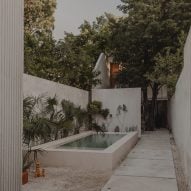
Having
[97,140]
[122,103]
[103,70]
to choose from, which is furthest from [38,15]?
[97,140]

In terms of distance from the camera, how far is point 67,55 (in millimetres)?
19656

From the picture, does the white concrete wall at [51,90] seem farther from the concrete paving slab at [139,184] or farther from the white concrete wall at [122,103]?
the concrete paving slab at [139,184]

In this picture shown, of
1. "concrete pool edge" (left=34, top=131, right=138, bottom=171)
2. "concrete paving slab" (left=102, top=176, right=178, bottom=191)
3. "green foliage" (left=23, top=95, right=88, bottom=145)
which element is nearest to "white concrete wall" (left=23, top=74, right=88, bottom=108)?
"green foliage" (left=23, top=95, right=88, bottom=145)

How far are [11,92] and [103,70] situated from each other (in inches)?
761

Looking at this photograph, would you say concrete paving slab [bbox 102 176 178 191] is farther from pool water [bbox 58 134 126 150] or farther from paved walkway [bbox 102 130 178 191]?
pool water [bbox 58 134 126 150]

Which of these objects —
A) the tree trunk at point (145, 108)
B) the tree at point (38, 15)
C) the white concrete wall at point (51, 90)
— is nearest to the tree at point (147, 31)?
the tree trunk at point (145, 108)

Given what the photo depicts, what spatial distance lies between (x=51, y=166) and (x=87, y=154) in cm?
104

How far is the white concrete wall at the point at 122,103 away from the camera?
1914 cm

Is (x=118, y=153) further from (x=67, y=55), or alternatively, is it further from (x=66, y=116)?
(x=67, y=55)

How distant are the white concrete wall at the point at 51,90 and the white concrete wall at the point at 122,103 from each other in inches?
51.0

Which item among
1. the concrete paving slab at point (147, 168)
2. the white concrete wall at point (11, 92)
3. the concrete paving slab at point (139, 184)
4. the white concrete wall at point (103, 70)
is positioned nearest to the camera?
the white concrete wall at point (11, 92)

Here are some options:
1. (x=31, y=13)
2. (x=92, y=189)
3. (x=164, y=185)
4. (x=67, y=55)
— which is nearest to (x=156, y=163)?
(x=164, y=185)

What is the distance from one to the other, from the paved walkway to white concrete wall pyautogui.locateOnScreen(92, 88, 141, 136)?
7556 millimetres

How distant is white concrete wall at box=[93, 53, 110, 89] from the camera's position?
2181 centimetres
